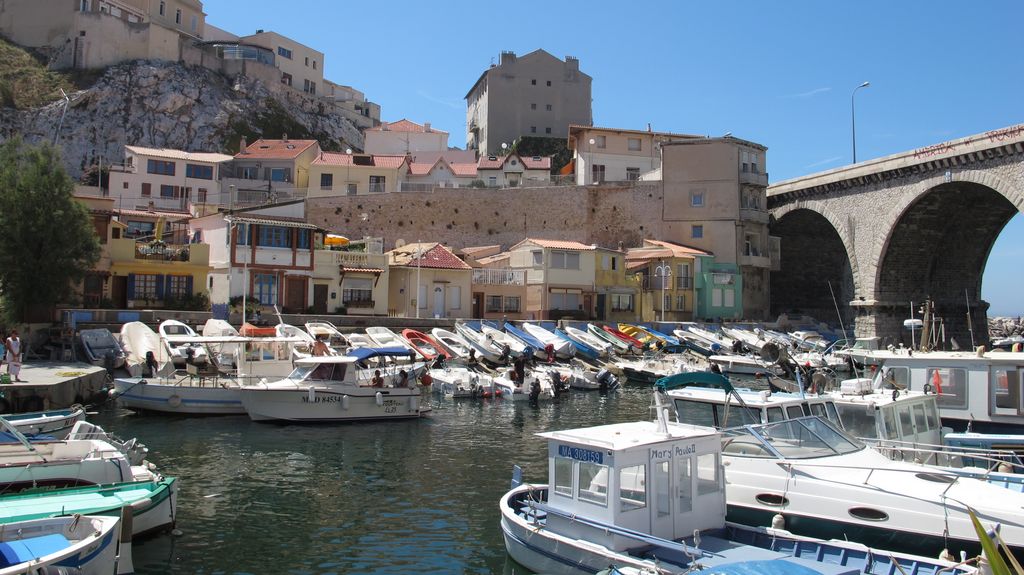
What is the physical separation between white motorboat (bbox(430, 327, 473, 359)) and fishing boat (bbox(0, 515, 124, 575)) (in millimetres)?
23481

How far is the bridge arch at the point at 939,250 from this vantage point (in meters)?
43.6

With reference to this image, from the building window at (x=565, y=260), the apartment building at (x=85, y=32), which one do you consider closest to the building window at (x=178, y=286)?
the building window at (x=565, y=260)

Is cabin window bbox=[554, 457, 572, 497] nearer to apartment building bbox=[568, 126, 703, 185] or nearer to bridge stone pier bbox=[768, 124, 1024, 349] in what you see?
→ bridge stone pier bbox=[768, 124, 1024, 349]

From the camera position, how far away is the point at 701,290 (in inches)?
1972

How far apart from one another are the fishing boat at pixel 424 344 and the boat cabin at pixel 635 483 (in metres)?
21.4

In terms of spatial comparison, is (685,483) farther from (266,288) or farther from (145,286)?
(145,286)

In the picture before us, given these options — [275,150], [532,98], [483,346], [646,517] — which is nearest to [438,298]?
[483,346]

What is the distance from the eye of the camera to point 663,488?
9.44 metres

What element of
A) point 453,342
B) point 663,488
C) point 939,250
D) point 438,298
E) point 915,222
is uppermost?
point 915,222

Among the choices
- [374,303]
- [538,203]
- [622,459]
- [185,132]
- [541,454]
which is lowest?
[541,454]

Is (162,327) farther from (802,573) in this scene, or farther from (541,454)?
(802,573)

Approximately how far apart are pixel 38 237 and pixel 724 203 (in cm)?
4116

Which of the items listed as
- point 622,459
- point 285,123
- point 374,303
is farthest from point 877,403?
point 285,123

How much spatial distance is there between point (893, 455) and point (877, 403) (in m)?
0.92
